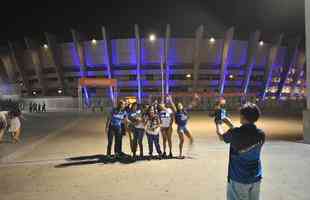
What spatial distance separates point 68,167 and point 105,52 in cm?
4681

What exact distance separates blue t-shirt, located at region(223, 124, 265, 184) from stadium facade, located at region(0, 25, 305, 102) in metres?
47.4

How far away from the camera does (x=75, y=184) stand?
6.06 metres

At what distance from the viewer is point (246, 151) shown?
119 inches

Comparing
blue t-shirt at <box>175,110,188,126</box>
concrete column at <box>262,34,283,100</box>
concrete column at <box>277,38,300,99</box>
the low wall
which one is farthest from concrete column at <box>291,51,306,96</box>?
blue t-shirt at <box>175,110,188,126</box>

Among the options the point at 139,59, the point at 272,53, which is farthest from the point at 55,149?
the point at 272,53

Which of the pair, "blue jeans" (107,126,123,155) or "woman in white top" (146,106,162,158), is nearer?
"blue jeans" (107,126,123,155)

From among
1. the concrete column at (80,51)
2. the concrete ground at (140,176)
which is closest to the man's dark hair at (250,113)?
the concrete ground at (140,176)

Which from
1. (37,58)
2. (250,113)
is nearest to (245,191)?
(250,113)

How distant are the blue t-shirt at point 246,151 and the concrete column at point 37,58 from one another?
195 feet

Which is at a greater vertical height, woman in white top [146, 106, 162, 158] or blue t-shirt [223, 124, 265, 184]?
blue t-shirt [223, 124, 265, 184]

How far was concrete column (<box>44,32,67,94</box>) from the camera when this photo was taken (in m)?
54.0

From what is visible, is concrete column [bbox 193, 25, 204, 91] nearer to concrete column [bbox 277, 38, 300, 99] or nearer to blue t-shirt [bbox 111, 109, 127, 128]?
concrete column [bbox 277, 38, 300, 99]

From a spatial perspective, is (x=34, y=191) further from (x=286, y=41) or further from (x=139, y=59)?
(x=286, y=41)

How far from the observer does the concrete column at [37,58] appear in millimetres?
56031
